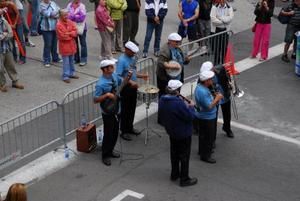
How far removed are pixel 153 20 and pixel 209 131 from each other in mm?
5481

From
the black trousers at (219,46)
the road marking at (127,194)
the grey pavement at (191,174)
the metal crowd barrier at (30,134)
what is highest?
the black trousers at (219,46)

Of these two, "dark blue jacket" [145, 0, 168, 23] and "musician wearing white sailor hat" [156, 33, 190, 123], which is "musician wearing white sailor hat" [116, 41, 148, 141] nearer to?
"musician wearing white sailor hat" [156, 33, 190, 123]

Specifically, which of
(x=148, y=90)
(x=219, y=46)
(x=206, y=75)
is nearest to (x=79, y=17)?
(x=219, y=46)

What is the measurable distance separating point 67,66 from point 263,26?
4862 millimetres

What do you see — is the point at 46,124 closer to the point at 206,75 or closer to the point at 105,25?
the point at 206,75

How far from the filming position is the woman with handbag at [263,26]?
13.8 metres

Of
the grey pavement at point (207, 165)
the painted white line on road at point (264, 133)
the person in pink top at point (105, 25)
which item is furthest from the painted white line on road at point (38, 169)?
the person in pink top at point (105, 25)

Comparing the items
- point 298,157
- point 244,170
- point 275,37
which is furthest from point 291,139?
point 275,37

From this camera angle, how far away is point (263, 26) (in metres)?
14.1

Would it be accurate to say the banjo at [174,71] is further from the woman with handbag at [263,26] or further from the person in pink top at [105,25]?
the woman with handbag at [263,26]

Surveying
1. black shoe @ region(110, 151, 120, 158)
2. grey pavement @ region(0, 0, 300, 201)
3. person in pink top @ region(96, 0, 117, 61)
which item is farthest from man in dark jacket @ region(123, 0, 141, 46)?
black shoe @ region(110, 151, 120, 158)

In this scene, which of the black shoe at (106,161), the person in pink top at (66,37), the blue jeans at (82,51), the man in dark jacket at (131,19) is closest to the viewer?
the black shoe at (106,161)

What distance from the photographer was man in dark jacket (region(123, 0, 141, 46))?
14.2 metres

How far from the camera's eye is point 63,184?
878 cm
